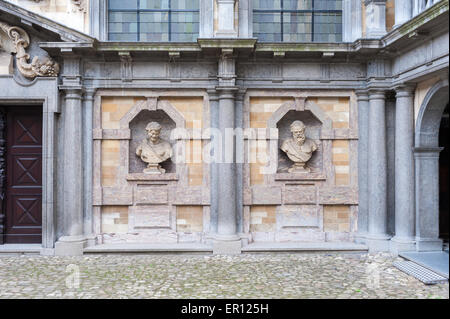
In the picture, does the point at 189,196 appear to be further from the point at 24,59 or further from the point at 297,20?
the point at 297,20

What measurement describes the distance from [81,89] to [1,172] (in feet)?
8.87

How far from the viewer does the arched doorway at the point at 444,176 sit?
8.41 m

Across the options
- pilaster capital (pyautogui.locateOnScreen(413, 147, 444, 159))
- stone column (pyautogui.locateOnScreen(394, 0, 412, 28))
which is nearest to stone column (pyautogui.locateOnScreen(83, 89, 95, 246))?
stone column (pyautogui.locateOnScreen(394, 0, 412, 28))

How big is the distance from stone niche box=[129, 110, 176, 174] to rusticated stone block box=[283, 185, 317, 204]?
271cm

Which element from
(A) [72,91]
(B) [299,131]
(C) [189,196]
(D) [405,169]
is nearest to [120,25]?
(A) [72,91]

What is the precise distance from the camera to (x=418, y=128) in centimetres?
759

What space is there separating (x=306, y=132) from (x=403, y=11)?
3240 millimetres

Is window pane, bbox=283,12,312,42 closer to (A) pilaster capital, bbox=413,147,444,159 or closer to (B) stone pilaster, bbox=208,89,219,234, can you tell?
(B) stone pilaster, bbox=208,89,219,234

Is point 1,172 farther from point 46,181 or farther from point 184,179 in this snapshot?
point 184,179

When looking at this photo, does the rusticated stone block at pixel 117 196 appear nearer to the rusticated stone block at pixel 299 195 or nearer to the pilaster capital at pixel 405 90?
the rusticated stone block at pixel 299 195

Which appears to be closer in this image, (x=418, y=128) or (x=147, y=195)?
(x=418, y=128)

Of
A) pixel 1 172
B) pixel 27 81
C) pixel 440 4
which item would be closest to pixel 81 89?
pixel 27 81

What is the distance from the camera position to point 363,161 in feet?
27.5

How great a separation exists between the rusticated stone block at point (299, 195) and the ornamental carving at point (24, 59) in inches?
233
